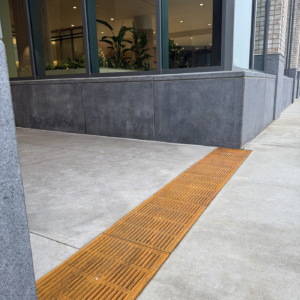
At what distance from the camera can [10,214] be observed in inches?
50.1

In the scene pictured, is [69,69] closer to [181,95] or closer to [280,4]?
[181,95]

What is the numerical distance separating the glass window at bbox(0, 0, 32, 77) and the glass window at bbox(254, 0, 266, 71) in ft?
21.3

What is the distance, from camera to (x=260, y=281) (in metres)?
1.88

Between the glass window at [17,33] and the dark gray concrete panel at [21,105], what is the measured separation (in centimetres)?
51

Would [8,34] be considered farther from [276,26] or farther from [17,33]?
[276,26]

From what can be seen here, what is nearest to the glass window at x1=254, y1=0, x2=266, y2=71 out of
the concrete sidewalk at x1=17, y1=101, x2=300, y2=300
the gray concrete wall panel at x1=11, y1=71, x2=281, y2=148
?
the gray concrete wall panel at x1=11, y1=71, x2=281, y2=148

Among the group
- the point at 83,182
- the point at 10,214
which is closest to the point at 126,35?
the point at 83,182

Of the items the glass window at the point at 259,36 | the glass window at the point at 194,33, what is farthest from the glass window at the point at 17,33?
the glass window at the point at 259,36

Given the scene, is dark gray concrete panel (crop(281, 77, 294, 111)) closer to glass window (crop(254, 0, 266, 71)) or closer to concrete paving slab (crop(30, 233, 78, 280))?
glass window (crop(254, 0, 266, 71))

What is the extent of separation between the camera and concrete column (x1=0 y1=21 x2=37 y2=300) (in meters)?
1.23

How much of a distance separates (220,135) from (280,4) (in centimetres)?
547

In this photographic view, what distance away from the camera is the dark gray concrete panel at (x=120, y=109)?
6344 mm

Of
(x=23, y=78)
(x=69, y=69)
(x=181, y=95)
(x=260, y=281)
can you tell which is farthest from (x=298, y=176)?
(x=23, y=78)

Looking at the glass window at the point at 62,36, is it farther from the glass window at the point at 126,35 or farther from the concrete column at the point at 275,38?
the concrete column at the point at 275,38
